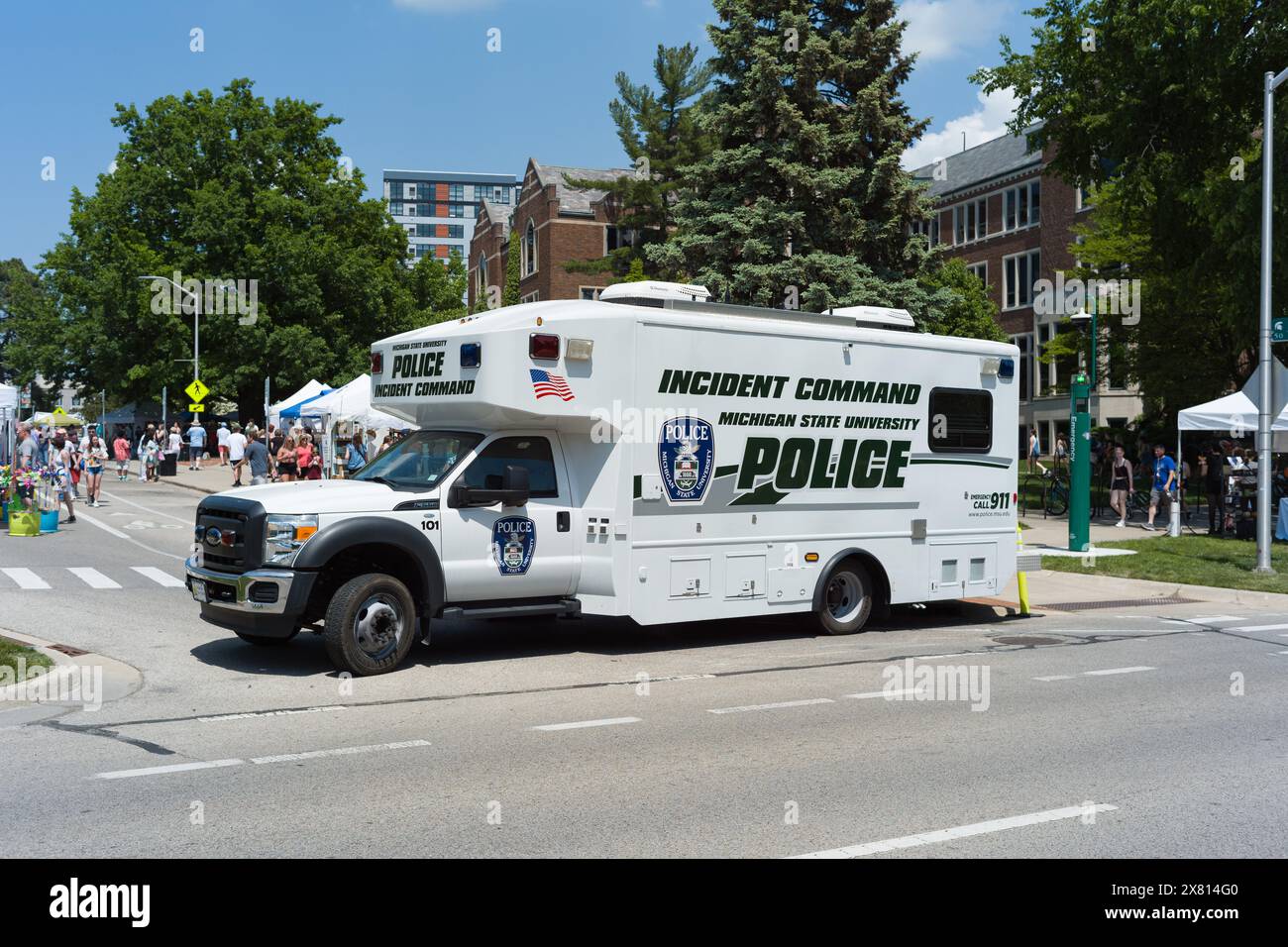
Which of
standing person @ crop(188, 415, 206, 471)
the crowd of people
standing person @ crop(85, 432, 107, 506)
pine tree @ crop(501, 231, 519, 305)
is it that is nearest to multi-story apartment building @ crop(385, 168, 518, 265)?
pine tree @ crop(501, 231, 519, 305)

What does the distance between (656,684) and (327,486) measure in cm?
328

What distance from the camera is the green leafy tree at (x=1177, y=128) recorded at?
1000 inches

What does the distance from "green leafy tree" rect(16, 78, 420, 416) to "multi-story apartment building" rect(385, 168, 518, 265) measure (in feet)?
398

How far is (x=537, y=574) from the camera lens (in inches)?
415

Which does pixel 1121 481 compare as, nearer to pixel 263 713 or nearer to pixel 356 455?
pixel 356 455

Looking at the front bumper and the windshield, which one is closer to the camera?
the front bumper

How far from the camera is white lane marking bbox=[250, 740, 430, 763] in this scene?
7.05 m

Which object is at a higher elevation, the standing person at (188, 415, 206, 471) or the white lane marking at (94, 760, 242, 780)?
the standing person at (188, 415, 206, 471)

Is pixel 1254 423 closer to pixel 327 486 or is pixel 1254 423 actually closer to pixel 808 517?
pixel 808 517

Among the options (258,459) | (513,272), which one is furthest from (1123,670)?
(513,272)

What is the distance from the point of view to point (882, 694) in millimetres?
9281

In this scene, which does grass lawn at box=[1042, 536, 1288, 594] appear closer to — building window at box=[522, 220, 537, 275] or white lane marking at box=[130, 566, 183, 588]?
white lane marking at box=[130, 566, 183, 588]

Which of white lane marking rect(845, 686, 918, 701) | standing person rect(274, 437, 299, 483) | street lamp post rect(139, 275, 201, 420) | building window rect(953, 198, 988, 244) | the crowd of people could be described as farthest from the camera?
building window rect(953, 198, 988, 244)

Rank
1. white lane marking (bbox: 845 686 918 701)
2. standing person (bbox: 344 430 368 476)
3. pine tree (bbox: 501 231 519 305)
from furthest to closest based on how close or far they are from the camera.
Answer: pine tree (bbox: 501 231 519 305) < standing person (bbox: 344 430 368 476) < white lane marking (bbox: 845 686 918 701)
